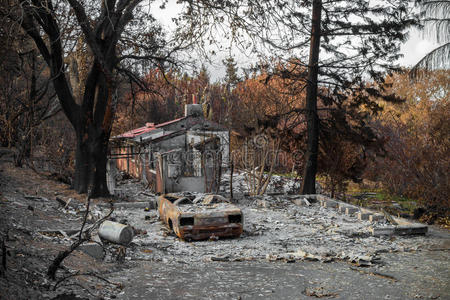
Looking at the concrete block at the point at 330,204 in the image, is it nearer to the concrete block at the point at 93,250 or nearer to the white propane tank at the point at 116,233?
the white propane tank at the point at 116,233

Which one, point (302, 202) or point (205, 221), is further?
point (302, 202)

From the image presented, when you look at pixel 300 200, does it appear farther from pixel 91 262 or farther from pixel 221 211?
pixel 91 262

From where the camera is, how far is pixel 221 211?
37.4 feet

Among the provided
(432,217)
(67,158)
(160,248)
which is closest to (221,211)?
(160,248)

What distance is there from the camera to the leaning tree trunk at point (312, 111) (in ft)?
64.4

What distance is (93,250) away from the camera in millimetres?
8531

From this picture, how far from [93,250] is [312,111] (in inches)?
525

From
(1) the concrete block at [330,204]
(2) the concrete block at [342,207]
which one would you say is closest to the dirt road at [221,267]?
(2) the concrete block at [342,207]

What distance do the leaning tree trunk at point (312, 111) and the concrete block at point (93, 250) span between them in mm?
12682

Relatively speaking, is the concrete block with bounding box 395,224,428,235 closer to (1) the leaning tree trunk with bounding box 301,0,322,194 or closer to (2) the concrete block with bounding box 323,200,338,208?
(2) the concrete block with bounding box 323,200,338,208

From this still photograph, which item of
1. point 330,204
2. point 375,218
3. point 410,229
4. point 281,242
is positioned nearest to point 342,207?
point 330,204

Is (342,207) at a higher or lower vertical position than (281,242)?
higher

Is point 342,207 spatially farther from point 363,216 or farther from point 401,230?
point 401,230

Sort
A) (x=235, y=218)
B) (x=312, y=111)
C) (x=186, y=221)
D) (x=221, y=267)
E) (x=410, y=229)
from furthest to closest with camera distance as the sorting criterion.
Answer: (x=312, y=111) → (x=410, y=229) → (x=235, y=218) → (x=186, y=221) → (x=221, y=267)
